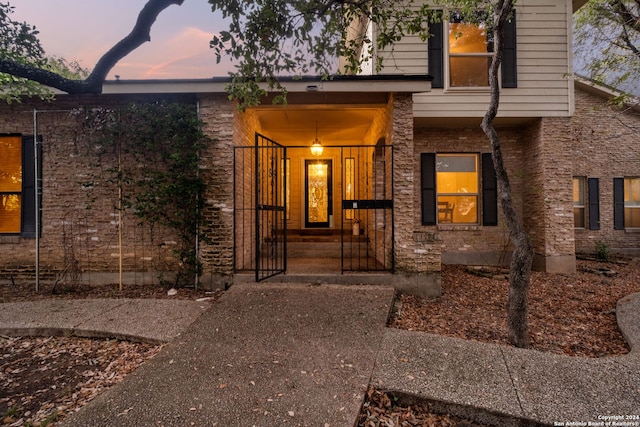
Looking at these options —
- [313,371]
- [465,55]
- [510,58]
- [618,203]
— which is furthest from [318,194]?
[618,203]

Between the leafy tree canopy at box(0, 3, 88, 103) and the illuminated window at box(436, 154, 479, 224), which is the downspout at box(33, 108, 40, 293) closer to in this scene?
the leafy tree canopy at box(0, 3, 88, 103)

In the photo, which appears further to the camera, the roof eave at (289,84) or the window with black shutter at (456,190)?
the window with black shutter at (456,190)

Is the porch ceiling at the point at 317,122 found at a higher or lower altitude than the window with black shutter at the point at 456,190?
higher

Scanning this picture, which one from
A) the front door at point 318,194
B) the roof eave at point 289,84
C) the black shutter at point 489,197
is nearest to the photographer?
the roof eave at point 289,84

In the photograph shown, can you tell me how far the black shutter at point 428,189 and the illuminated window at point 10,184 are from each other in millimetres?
8808

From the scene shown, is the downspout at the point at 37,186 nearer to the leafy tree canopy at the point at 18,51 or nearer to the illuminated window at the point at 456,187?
the leafy tree canopy at the point at 18,51

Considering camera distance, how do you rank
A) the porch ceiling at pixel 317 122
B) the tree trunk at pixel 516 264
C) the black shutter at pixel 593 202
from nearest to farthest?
1. the tree trunk at pixel 516 264
2. the porch ceiling at pixel 317 122
3. the black shutter at pixel 593 202

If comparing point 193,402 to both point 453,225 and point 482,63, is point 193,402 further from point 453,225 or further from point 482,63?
point 482,63

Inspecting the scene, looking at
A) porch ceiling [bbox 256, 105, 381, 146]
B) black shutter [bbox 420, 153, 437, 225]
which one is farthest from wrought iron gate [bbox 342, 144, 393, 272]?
black shutter [bbox 420, 153, 437, 225]

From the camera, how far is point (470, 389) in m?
2.63

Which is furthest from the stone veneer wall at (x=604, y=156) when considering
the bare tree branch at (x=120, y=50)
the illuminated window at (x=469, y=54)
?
the bare tree branch at (x=120, y=50)

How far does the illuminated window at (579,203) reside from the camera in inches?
383

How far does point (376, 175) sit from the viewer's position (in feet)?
23.5

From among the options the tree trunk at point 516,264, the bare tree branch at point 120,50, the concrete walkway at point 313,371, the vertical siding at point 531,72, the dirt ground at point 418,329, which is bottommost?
the dirt ground at point 418,329
